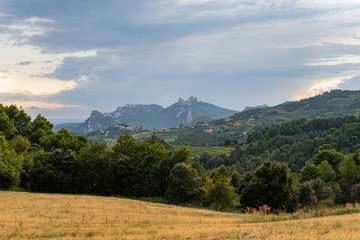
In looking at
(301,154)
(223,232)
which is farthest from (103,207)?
(301,154)

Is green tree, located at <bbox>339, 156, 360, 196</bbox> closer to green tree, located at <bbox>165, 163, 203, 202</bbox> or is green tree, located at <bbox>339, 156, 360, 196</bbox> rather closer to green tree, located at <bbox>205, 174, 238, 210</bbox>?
green tree, located at <bbox>205, 174, 238, 210</bbox>

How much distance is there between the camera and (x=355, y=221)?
21266mm

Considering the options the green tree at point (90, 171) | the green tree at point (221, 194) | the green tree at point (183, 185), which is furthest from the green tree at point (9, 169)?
the green tree at point (221, 194)

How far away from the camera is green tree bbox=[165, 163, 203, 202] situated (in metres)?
52.9

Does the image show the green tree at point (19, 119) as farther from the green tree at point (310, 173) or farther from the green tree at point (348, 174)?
the green tree at point (348, 174)

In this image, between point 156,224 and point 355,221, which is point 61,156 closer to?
point 156,224

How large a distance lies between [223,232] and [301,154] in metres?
150

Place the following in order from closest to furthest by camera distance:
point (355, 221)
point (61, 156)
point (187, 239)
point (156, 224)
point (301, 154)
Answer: point (187, 239) → point (355, 221) → point (156, 224) → point (61, 156) → point (301, 154)

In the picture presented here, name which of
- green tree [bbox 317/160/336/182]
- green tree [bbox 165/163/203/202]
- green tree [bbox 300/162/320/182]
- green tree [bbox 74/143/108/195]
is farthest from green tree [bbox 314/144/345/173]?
green tree [bbox 74/143/108/195]

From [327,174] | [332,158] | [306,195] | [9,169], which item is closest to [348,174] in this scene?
[327,174]

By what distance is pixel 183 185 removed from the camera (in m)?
53.0

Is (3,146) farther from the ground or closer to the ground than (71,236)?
farther from the ground

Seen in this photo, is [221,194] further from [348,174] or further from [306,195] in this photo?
[348,174]

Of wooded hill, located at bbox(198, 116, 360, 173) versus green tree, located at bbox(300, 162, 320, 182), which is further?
wooded hill, located at bbox(198, 116, 360, 173)
